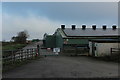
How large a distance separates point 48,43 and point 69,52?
69.0ft

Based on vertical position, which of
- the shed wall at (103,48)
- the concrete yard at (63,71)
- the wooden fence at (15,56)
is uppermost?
the shed wall at (103,48)

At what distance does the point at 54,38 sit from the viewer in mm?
44250

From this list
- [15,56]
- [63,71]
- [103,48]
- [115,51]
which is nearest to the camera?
[63,71]

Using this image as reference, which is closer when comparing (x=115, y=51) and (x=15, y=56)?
(x=15, y=56)

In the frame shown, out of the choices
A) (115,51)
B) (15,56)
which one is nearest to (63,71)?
(15,56)

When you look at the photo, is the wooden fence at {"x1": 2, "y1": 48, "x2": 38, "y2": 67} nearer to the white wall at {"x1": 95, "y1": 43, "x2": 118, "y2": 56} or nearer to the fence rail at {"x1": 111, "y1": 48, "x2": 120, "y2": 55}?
the white wall at {"x1": 95, "y1": 43, "x2": 118, "y2": 56}

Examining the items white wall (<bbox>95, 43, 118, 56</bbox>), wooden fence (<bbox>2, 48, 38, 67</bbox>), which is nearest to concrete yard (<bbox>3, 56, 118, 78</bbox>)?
wooden fence (<bbox>2, 48, 38, 67</bbox>)

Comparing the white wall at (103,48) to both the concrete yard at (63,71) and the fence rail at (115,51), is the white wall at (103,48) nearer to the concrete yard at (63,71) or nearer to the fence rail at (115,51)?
the fence rail at (115,51)

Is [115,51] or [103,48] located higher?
[103,48]

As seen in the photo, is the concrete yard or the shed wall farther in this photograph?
the shed wall

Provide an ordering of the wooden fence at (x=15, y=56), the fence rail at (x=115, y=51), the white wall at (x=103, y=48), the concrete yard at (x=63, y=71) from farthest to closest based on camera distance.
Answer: the white wall at (x=103, y=48) → the fence rail at (x=115, y=51) → the wooden fence at (x=15, y=56) → the concrete yard at (x=63, y=71)

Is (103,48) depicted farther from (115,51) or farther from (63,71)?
(63,71)

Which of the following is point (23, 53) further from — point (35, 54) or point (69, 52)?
point (69, 52)

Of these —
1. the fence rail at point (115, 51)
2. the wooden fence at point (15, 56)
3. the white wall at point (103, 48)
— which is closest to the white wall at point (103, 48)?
the white wall at point (103, 48)
